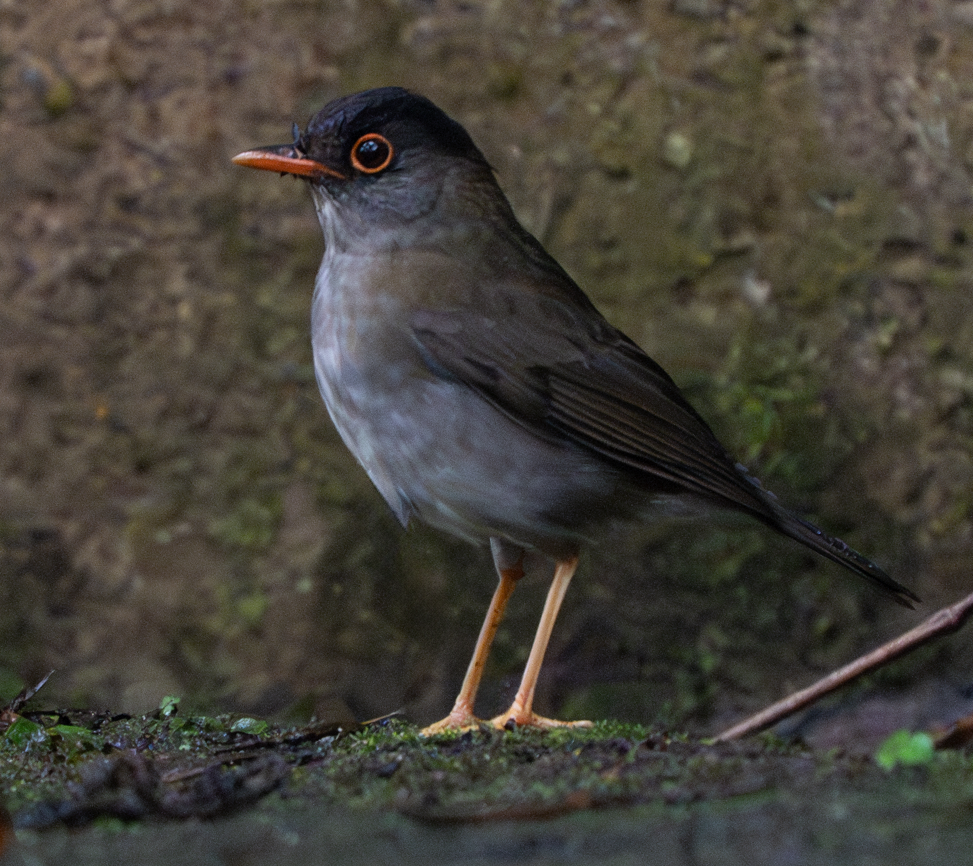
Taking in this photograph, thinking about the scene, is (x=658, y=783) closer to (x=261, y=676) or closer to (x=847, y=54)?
(x=261, y=676)

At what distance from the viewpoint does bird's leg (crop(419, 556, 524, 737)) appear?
3209 mm

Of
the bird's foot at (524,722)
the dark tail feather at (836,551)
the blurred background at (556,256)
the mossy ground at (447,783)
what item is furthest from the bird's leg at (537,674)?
the blurred background at (556,256)

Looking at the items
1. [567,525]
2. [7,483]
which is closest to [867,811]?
[567,525]

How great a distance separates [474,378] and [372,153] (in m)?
0.81

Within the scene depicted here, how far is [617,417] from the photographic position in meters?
3.30

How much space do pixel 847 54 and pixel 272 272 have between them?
99.2 inches

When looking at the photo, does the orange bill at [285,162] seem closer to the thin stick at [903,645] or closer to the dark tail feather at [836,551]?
the dark tail feather at [836,551]

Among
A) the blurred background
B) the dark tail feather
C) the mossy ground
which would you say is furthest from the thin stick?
the blurred background

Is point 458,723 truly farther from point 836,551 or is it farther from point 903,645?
point 903,645

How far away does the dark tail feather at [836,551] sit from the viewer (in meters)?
3.23

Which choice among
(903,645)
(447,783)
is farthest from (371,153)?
(903,645)

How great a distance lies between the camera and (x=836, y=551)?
3.27 meters

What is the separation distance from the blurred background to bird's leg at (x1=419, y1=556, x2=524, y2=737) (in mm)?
913

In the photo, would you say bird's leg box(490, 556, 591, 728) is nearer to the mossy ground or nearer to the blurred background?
the mossy ground
